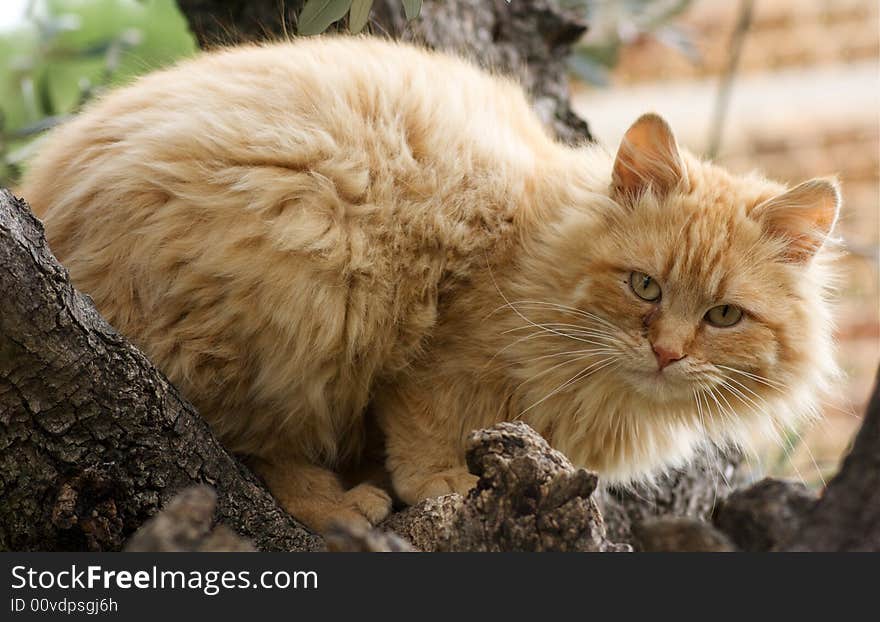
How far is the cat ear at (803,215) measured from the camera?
6.97 ft

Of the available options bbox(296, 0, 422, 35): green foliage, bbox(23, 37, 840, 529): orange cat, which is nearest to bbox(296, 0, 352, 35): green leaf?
bbox(296, 0, 422, 35): green foliage

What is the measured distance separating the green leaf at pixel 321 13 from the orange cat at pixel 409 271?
0.34 meters

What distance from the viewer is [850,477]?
1.13 metres

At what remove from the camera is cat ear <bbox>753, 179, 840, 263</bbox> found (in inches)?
83.6

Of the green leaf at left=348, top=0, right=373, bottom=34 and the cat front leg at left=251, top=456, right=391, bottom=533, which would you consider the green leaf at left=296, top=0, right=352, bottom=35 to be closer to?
the green leaf at left=348, top=0, right=373, bottom=34

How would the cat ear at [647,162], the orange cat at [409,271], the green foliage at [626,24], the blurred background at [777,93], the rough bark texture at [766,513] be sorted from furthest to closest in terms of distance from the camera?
the blurred background at [777,93], the green foliage at [626,24], the cat ear at [647,162], the orange cat at [409,271], the rough bark texture at [766,513]

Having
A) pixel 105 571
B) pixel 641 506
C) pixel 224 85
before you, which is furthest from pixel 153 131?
pixel 641 506

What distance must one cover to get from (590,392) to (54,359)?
124 centimetres

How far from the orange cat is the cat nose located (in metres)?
0.01

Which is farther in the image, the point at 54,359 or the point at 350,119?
the point at 350,119

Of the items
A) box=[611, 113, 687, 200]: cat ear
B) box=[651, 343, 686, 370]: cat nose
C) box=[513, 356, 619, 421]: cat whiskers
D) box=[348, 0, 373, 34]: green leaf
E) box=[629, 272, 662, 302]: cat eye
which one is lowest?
box=[513, 356, 619, 421]: cat whiskers

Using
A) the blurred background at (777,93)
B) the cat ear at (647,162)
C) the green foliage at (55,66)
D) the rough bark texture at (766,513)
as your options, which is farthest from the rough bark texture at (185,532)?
the blurred background at (777,93)

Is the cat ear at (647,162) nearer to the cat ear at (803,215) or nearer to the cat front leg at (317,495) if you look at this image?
the cat ear at (803,215)

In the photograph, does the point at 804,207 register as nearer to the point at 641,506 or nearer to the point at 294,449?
the point at 641,506
